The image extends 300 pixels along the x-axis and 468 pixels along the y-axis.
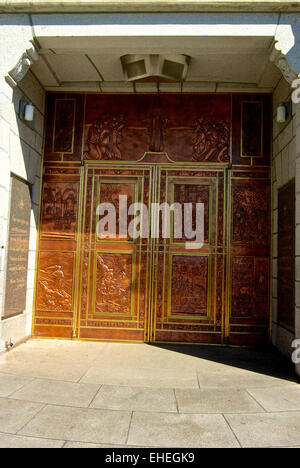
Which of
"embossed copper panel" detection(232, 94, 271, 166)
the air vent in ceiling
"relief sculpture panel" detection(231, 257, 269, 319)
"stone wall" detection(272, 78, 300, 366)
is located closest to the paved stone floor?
"stone wall" detection(272, 78, 300, 366)

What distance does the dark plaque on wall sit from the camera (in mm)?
4660

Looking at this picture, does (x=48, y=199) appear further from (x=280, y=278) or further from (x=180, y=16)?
(x=280, y=278)

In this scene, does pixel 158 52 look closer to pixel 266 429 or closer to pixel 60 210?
pixel 60 210

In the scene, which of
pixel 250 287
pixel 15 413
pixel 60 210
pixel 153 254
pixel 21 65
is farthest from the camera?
pixel 60 210

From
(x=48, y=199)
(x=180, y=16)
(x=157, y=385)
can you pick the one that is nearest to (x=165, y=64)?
(x=180, y=16)

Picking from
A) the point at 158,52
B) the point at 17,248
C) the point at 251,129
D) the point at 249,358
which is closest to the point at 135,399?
the point at 249,358

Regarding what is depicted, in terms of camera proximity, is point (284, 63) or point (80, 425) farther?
point (284, 63)

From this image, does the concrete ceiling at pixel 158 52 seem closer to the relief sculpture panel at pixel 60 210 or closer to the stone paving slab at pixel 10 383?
the relief sculpture panel at pixel 60 210

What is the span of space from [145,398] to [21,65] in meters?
4.16

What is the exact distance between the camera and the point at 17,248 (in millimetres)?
4887

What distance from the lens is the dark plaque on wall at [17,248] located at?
4660 millimetres

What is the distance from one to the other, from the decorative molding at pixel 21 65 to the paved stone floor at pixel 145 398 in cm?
353

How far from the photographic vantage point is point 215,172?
554 centimetres

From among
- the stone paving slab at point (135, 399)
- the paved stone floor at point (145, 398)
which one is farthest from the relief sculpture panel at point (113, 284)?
the stone paving slab at point (135, 399)
